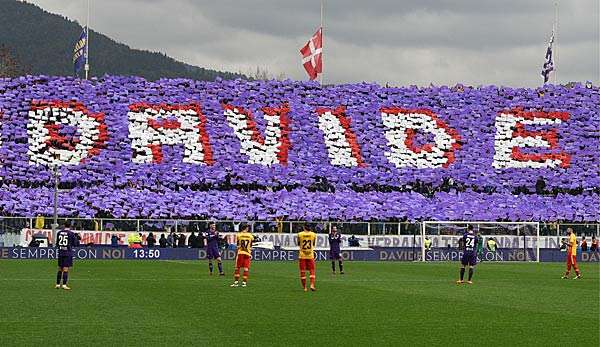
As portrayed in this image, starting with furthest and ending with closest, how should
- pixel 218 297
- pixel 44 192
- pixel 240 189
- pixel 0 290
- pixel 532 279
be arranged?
pixel 240 189 < pixel 44 192 < pixel 532 279 < pixel 0 290 < pixel 218 297

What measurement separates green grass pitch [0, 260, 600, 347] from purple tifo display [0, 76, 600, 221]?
34.6 metres

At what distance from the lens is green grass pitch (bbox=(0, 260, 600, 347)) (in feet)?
65.1

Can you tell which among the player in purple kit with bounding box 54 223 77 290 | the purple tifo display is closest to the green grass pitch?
the player in purple kit with bounding box 54 223 77 290

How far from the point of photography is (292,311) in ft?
83.0

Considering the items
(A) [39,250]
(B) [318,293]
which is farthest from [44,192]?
(B) [318,293]

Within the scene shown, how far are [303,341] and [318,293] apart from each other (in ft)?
41.2

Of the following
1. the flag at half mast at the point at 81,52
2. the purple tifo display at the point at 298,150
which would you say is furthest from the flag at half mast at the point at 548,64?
the flag at half mast at the point at 81,52

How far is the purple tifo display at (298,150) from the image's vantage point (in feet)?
251

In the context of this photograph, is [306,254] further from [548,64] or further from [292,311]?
[548,64]

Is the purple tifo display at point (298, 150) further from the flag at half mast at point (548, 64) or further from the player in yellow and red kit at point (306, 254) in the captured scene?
the player in yellow and red kit at point (306, 254)

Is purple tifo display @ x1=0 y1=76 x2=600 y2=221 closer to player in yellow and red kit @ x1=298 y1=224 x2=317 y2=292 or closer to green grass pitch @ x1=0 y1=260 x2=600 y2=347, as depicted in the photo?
green grass pitch @ x1=0 y1=260 x2=600 y2=347

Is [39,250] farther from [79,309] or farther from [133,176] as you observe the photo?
[79,309]

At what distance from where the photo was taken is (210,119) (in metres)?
82.9

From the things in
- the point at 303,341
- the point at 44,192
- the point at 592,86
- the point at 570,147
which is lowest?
the point at 303,341
